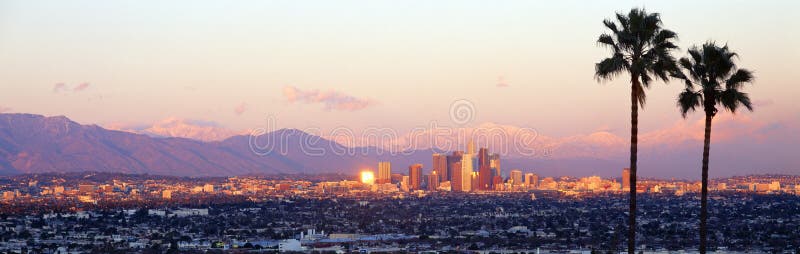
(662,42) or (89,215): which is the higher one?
(662,42)

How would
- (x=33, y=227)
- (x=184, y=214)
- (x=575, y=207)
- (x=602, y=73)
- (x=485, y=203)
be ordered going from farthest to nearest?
(x=485, y=203) < (x=575, y=207) < (x=184, y=214) < (x=33, y=227) < (x=602, y=73)

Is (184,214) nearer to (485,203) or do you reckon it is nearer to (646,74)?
(485,203)

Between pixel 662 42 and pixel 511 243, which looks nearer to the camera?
pixel 662 42

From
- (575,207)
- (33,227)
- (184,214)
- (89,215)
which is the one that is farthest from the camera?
(575,207)

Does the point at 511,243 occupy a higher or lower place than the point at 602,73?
lower

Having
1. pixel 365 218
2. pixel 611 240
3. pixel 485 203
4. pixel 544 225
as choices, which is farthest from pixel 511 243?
pixel 485 203

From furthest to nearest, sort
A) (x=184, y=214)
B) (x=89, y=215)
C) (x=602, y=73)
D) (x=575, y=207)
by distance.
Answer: (x=575, y=207) < (x=184, y=214) < (x=89, y=215) < (x=602, y=73)

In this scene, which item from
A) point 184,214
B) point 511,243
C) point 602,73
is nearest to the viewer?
point 602,73

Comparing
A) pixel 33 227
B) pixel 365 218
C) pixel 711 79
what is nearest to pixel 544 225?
pixel 365 218

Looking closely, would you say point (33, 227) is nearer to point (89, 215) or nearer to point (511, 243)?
point (89, 215)
